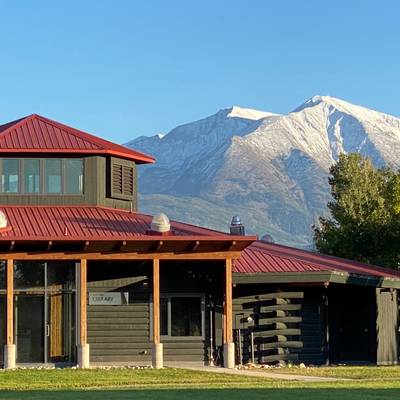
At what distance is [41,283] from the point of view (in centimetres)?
3073

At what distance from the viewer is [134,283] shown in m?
32.5

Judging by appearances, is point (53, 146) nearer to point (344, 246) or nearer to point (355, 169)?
point (344, 246)

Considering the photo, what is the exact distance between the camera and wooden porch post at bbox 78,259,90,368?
29.9 meters

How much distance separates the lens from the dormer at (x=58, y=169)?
34031 millimetres

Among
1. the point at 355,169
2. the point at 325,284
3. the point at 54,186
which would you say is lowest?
the point at 325,284

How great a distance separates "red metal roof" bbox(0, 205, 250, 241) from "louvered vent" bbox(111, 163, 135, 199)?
65 cm

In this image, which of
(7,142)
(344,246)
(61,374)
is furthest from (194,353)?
(344,246)

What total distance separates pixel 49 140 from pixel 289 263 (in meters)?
8.30

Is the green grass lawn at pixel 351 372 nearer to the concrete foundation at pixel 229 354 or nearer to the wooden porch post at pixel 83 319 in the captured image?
the concrete foundation at pixel 229 354

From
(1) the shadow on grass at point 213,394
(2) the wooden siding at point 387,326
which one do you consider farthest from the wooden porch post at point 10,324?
(2) the wooden siding at point 387,326

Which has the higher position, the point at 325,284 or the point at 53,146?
the point at 53,146

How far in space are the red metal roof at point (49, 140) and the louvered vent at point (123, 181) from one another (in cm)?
38

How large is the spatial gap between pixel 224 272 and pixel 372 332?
5521 millimetres

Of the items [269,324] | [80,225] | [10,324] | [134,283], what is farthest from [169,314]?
[10,324]
